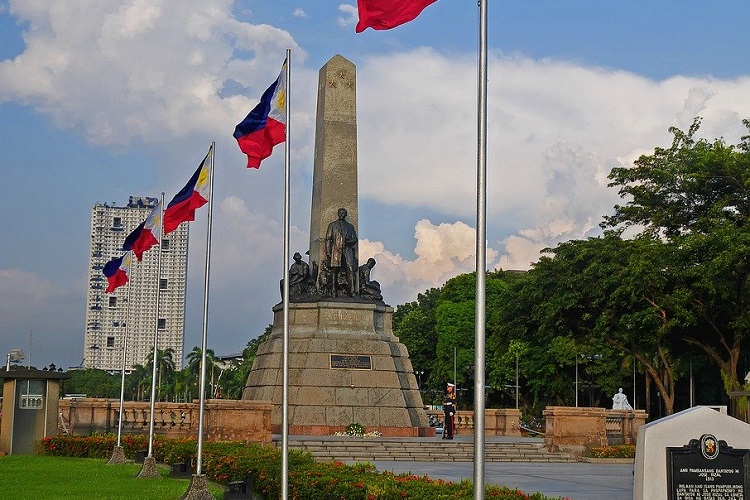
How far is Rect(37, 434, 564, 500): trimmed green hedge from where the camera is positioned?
12.6 meters

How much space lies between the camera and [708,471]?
30.4 ft

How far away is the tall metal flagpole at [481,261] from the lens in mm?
9289

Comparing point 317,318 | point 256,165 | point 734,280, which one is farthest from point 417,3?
point 734,280

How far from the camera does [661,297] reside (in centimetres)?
3628

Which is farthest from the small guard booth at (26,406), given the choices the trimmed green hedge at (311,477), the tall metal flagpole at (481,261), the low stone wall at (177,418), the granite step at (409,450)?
the tall metal flagpole at (481,261)

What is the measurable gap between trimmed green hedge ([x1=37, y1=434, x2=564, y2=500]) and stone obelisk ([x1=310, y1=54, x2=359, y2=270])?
10378 millimetres

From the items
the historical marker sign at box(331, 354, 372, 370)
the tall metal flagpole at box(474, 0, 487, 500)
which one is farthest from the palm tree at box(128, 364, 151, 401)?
the tall metal flagpole at box(474, 0, 487, 500)

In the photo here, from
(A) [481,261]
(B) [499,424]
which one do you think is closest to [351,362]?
(B) [499,424]

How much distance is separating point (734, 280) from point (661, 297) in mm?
2649

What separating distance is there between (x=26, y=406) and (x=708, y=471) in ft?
70.1

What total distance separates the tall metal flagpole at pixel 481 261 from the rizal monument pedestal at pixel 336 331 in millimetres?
18891

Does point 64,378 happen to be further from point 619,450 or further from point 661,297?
point 661,297

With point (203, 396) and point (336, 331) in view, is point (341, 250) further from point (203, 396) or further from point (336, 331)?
point (203, 396)

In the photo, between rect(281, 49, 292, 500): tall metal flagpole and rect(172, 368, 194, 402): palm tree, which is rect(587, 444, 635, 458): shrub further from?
rect(172, 368, 194, 402): palm tree
